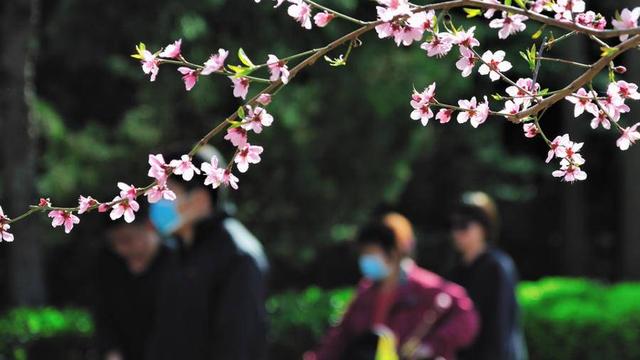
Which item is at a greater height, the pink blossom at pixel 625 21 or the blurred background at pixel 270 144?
the pink blossom at pixel 625 21

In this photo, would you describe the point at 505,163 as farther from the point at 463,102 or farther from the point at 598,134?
the point at 463,102

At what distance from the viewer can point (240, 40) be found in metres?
12.3

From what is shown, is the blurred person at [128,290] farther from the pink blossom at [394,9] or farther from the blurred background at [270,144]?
the pink blossom at [394,9]

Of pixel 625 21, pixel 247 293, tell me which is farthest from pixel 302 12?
pixel 247 293

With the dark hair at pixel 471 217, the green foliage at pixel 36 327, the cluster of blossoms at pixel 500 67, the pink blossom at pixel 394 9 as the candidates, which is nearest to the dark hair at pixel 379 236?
the dark hair at pixel 471 217

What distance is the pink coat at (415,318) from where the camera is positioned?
725 centimetres

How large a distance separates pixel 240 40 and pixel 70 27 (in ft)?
4.88

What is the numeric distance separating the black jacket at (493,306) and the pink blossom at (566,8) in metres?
5.16

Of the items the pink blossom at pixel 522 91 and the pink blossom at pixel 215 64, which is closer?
the pink blossom at pixel 215 64

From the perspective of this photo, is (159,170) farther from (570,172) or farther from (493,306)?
(493,306)

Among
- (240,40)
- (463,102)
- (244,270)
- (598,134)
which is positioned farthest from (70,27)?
(598,134)

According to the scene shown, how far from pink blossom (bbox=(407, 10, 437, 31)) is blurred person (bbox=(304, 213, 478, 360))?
4.40 meters

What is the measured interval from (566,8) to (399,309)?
4.73 meters

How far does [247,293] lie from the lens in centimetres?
603
